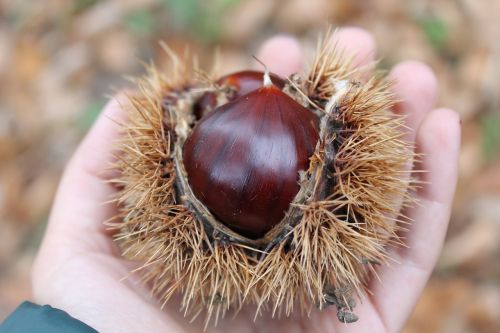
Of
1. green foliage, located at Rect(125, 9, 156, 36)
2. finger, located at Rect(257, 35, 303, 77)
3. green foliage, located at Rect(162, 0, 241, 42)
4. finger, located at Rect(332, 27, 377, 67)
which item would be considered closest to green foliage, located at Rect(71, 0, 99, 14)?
green foliage, located at Rect(125, 9, 156, 36)

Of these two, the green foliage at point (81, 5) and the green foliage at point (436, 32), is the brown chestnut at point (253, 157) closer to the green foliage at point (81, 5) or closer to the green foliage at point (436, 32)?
the green foliage at point (436, 32)

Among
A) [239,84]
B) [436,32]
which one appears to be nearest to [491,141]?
[436,32]

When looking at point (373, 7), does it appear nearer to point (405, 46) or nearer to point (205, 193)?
point (405, 46)

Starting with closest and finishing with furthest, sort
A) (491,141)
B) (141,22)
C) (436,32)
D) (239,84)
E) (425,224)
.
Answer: (239,84)
(425,224)
(491,141)
(436,32)
(141,22)

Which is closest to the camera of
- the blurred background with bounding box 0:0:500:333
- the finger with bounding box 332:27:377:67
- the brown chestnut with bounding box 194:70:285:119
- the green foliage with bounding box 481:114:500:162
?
the brown chestnut with bounding box 194:70:285:119

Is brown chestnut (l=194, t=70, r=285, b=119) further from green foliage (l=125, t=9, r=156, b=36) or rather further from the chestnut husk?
green foliage (l=125, t=9, r=156, b=36)

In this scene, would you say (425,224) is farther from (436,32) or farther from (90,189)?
(436,32)
